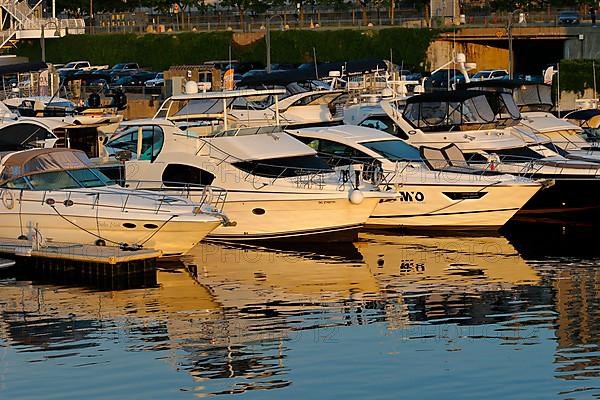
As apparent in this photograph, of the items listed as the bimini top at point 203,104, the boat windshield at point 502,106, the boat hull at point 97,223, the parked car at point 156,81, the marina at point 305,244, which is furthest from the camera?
the parked car at point 156,81

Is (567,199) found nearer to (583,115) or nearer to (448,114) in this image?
(448,114)

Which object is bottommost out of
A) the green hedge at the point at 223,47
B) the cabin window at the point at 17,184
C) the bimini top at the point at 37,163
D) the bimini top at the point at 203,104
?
the cabin window at the point at 17,184

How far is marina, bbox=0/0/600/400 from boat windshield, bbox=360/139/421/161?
71 millimetres

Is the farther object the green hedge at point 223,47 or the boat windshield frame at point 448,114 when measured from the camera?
the green hedge at point 223,47

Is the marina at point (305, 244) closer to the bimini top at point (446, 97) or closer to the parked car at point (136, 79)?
the bimini top at point (446, 97)

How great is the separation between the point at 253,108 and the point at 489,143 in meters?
7.88

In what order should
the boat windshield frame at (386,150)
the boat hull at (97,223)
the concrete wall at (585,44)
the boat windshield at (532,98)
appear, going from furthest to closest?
the concrete wall at (585,44) → the boat windshield at (532,98) → the boat windshield frame at (386,150) → the boat hull at (97,223)

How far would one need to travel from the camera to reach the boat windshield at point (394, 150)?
114 feet

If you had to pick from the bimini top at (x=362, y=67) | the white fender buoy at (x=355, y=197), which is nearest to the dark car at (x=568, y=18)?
the bimini top at (x=362, y=67)

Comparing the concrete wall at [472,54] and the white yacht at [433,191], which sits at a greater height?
the concrete wall at [472,54]

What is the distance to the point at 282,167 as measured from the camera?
32.5 metres

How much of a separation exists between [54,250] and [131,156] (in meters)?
5.62

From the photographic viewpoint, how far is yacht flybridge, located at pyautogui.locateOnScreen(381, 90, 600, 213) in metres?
35.3

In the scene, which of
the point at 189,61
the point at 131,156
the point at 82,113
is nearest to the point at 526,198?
the point at 131,156
